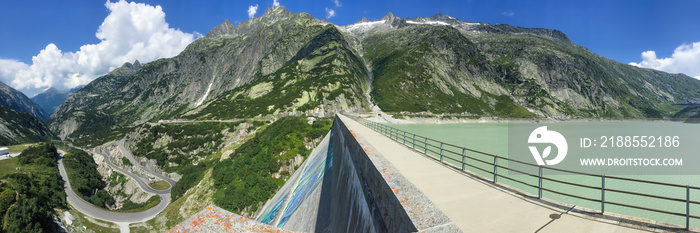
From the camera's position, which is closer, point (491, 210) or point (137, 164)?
point (491, 210)

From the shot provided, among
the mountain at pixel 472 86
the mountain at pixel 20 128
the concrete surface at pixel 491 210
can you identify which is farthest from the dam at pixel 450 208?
the mountain at pixel 20 128

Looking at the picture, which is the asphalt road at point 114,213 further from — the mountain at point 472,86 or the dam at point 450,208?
the mountain at point 472,86

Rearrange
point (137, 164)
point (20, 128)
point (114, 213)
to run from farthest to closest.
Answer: point (20, 128) < point (137, 164) < point (114, 213)

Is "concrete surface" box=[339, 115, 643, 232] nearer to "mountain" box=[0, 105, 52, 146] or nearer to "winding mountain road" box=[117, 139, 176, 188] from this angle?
"winding mountain road" box=[117, 139, 176, 188]

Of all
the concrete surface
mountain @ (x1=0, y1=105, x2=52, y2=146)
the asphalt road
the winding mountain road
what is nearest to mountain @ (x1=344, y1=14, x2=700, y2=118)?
the winding mountain road

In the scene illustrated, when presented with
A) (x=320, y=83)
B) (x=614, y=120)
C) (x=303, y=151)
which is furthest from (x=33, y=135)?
(x=614, y=120)

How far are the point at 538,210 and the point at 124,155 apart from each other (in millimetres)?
124733

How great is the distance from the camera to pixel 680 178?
2361 centimetres

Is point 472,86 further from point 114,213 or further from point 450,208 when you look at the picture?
point 450,208

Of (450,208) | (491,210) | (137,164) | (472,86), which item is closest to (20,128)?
(137,164)

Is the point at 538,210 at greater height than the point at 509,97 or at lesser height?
lesser

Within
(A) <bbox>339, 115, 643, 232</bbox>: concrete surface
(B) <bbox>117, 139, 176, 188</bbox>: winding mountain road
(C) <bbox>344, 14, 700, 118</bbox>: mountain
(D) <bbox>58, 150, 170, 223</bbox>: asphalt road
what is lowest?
(D) <bbox>58, 150, 170, 223</bbox>: asphalt road

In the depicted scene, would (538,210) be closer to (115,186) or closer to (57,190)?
(57,190)

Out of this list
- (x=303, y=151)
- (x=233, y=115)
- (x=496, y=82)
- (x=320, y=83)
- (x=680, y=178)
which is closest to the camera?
(x=680, y=178)
